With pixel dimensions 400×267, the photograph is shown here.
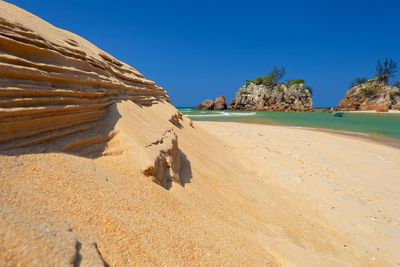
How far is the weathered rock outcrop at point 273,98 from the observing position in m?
62.5

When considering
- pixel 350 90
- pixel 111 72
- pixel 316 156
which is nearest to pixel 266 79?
pixel 350 90

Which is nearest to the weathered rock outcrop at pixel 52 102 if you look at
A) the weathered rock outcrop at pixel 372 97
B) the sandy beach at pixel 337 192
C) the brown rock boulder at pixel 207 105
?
the sandy beach at pixel 337 192

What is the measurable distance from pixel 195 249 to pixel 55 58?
2.20m

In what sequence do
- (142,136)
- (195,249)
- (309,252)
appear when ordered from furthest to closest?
(142,136)
(309,252)
(195,249)

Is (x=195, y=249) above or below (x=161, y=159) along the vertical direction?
below

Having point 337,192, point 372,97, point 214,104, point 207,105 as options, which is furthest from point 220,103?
point 337,192

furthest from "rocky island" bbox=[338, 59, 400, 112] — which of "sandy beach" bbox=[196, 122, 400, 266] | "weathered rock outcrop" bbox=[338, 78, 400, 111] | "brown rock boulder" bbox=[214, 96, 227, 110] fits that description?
"sandy beach" bbox=[196, 122, 400, 266]

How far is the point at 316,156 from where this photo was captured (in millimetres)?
8633

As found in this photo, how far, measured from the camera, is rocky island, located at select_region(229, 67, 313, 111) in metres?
62.7

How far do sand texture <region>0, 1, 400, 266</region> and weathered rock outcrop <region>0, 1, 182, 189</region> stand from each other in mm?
11

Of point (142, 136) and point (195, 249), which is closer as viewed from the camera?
point (195, 249)

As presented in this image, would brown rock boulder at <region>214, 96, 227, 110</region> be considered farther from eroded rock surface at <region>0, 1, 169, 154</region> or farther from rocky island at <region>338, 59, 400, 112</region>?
eroded rock surface at <region>0, 1, 169, 154</region>

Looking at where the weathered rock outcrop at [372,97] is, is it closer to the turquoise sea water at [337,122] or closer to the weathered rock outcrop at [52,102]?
the turquoise sea water at [337,122]

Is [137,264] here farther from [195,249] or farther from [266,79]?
[266,79]
